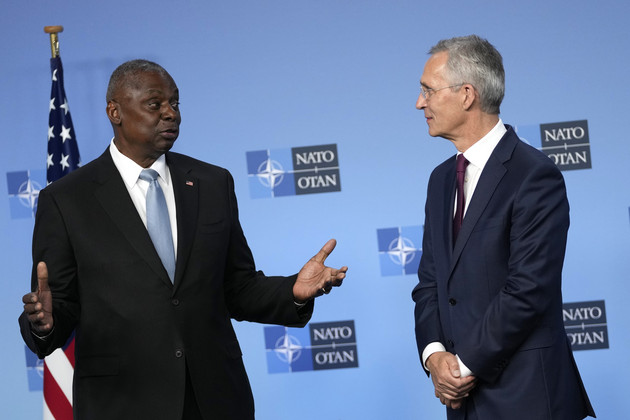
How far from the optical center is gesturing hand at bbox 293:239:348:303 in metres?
2.29

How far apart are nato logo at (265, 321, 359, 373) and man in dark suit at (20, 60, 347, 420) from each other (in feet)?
6.46

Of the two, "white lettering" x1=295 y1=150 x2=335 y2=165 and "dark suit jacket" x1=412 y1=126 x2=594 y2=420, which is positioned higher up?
"white lettering" x1=295 y1=150 x2=335 y2=165

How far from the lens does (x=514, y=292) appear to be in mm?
2186

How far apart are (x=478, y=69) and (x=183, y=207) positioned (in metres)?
0.96

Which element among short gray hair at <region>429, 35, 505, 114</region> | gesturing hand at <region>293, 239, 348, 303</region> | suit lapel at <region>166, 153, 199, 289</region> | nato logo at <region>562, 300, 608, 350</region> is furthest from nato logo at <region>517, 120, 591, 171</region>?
suit lapel at <region>166, 153, 199, 289</region>

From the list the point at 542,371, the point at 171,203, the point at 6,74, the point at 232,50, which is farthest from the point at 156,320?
the point at 6,74

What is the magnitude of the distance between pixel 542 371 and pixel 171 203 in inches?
44.9

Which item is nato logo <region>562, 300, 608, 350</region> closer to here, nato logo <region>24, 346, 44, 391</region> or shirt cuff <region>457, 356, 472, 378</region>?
shirt cuff <region>457, 356, 472, 378</region>

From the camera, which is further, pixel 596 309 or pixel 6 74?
pixel 6 74

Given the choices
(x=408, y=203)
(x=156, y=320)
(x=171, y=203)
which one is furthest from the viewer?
(x=408, y=203)

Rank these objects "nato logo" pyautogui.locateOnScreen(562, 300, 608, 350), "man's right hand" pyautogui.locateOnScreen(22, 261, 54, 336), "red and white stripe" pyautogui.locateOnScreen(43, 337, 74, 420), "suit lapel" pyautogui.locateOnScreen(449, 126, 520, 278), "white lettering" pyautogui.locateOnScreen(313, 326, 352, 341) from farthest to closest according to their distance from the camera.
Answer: "white lettering" pyautogui.locateOnScreen(313, 326, 352, 341)
"nato logo" pyautogui.locateOnScreen(562, 300, 608, 350)
"red and white stripe" pyautogui.locateOnScreen(43, 337, 74, 420)
"suit lapel" pyautogui.locateOnScreen(449, 126, 520, 278)
"man's right hand" pyautogui.locateOnScreen(22, 261, 54, 336)

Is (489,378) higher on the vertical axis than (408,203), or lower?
lower

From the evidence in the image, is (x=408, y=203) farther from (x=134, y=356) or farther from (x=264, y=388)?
(x=134, y=356)

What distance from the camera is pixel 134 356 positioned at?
7.09 feet
